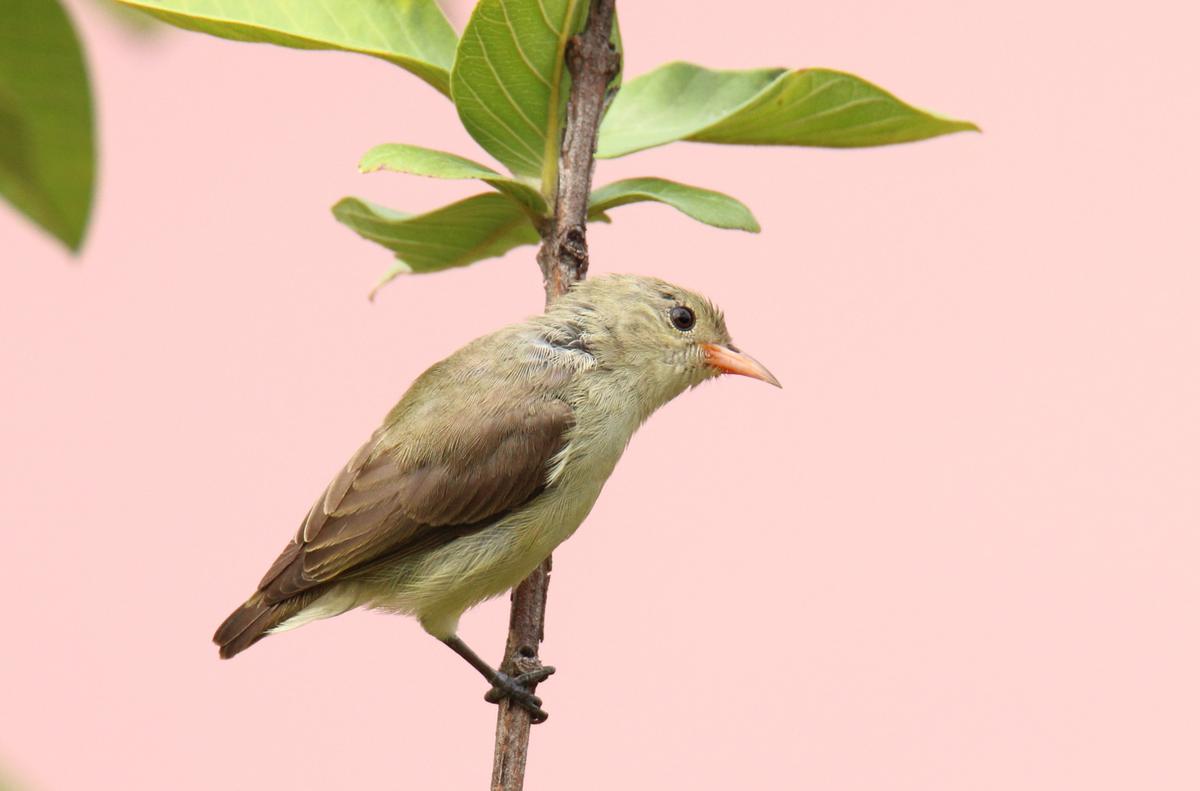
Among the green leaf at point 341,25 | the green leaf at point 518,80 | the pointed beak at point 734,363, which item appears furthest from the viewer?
the pointed beak at point 734,363

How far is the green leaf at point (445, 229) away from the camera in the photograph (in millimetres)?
3361

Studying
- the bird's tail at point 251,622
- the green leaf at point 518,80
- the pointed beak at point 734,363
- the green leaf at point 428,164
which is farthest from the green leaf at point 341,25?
the bird's tail at point 251,622

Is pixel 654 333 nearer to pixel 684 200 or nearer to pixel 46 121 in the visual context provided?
pixel 684 200

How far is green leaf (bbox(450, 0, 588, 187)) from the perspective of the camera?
289cm

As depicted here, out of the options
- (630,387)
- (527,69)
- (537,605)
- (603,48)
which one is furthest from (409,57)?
(537,605)

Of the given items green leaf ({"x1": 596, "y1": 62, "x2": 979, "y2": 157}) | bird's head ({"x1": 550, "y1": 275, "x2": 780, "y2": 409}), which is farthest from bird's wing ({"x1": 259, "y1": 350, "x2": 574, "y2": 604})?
green leaf ({"x1": 596, "y1": 62, "x2": 979, "y2": 157})

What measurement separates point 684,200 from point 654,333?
2.64 ft

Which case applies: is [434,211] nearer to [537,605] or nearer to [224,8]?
[224,8]

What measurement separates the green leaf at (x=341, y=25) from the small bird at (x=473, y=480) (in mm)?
828

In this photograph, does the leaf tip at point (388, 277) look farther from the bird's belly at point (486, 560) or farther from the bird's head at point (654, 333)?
the bird's belly at point (486, 560)

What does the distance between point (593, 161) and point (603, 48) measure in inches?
11.6

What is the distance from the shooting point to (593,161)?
3201mm

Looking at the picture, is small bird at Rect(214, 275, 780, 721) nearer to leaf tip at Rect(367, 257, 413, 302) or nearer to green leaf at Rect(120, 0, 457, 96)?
leaf tip at Rect(367, 257, 413, 302)

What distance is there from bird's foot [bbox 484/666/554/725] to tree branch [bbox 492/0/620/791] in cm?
4
